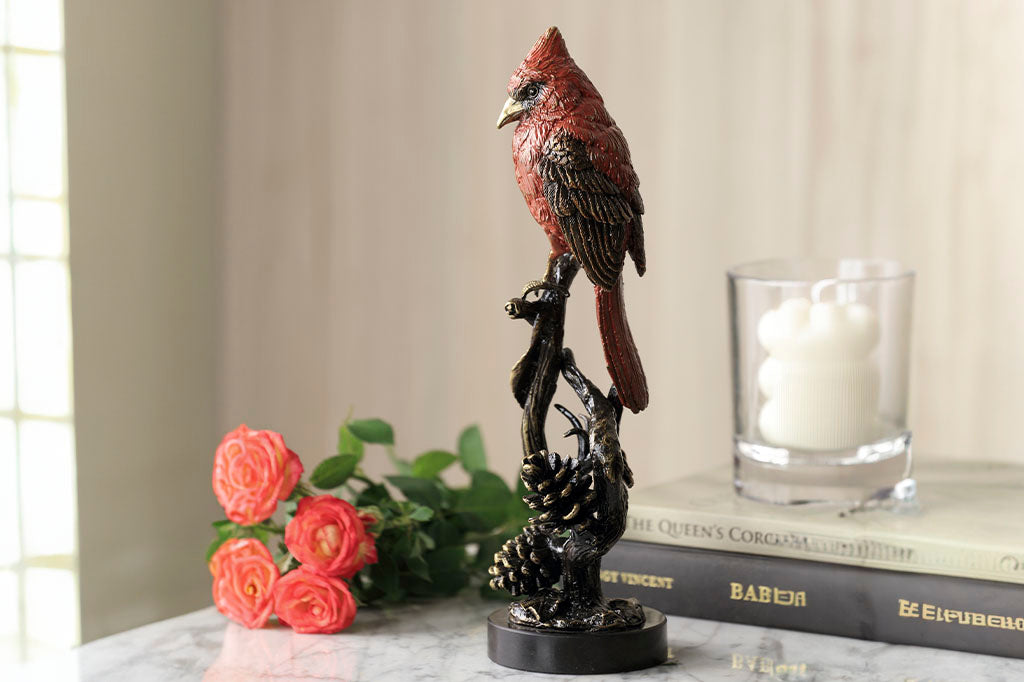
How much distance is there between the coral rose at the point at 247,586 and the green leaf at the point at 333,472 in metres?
0.07

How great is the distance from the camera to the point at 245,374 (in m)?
1.42

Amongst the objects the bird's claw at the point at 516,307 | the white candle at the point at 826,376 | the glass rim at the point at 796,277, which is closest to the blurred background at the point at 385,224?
the glass rim at the point at 796,277

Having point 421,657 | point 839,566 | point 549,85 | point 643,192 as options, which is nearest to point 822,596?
point 839,566

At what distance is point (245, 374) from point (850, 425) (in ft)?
2.93

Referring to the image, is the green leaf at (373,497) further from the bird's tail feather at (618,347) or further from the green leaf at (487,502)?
the bird's tail feather at (618,347)

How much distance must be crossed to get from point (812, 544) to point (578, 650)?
0.17 m

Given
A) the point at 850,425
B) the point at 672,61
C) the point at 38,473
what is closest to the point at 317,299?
the point at 38,473

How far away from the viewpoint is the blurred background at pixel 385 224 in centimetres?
108

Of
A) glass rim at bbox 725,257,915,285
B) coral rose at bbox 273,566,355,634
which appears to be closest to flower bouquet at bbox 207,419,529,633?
coral rose at bbox 273,566,355,634

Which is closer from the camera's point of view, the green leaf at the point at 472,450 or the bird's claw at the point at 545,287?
the bird's claw at the point at 545,287

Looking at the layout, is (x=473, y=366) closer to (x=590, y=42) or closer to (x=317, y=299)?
(x=317, y=299)

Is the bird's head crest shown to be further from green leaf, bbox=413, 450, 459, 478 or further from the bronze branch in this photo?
green leaf, bbox=413, 450, 459, 478

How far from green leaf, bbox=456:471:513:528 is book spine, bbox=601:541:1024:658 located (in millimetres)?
106

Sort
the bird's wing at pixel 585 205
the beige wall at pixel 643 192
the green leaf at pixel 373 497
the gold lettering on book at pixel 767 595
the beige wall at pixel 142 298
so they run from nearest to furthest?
the bird's wing at pixel 585 205, the gold lettering on book at pixel 767 595, the green leaf at pixel 373 497, the beige wall at pixel 643 192, the beige wall at pixel 142 298
